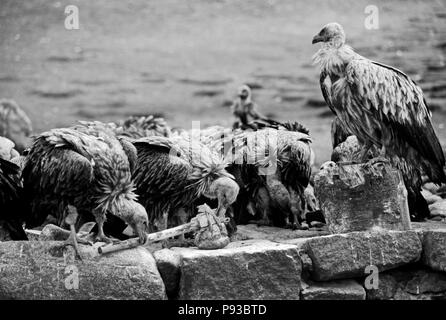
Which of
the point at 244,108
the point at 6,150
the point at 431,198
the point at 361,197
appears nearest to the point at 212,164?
the point at 361,197

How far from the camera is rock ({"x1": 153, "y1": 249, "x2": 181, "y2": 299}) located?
260 inches

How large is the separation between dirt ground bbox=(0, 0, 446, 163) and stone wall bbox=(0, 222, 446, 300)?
690 cm

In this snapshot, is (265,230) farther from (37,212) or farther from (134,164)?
(37,212)

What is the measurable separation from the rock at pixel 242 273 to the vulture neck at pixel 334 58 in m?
1.69

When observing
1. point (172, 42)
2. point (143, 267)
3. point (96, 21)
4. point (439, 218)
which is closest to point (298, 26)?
point (172, 42)

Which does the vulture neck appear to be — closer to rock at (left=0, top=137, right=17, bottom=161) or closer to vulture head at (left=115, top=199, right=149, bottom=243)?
vulture head at (left=115, top=199, right=149, bottom=243)

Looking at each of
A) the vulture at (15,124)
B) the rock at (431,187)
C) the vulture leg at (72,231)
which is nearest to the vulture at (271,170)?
the vulture leg at (72,231)

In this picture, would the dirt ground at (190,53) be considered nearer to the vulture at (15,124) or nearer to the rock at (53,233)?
the vulture at (15,124)

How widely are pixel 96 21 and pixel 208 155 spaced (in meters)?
7.50

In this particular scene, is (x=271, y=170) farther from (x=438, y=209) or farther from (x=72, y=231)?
(x=72, y=231)

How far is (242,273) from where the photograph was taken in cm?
662

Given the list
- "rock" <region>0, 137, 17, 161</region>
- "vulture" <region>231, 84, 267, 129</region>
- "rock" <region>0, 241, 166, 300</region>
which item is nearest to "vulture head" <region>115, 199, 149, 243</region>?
"rock" <region>0, 241, 166, 300</region>

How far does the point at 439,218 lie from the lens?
826 centimetres

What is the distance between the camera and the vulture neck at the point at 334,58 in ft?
23.9
